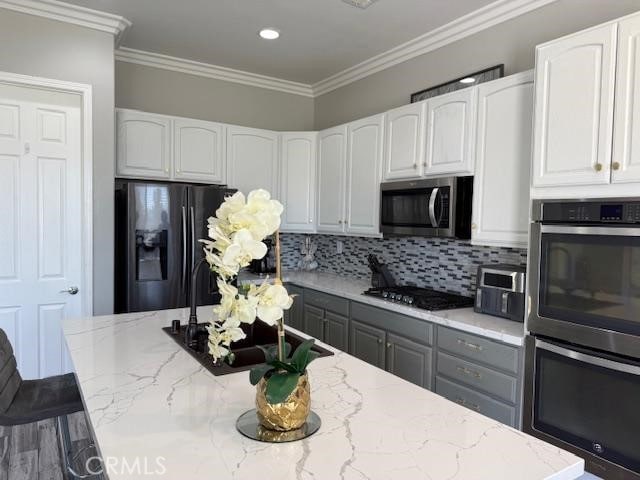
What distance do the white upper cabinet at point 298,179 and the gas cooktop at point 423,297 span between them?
1.24 m

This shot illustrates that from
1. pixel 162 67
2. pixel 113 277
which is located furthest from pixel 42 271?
pixel 162 67

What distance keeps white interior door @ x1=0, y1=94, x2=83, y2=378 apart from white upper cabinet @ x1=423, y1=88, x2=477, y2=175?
2.42 metres

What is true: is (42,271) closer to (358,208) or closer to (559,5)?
(358,208)

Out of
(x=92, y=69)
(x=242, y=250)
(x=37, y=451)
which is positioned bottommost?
(x=37, y=451)

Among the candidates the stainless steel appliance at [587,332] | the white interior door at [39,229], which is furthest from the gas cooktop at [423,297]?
the white interior door at [39,229]

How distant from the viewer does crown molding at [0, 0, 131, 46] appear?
282 centimetres

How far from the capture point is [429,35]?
3.28 m

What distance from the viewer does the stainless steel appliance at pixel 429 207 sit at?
2725 mm

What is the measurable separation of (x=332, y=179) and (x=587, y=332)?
8.05 feet

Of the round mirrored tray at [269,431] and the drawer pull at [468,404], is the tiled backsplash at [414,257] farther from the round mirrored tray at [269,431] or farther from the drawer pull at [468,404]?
the round mirrored tray at [269,431]

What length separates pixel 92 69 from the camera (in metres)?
3.04

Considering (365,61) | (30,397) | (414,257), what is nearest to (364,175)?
(414,257)

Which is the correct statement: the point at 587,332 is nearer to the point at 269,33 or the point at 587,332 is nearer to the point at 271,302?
the point at 271,302

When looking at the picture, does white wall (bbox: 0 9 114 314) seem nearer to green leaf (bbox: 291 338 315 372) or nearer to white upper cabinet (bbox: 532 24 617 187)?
green leaf (bbox: 291 338 315 372)
